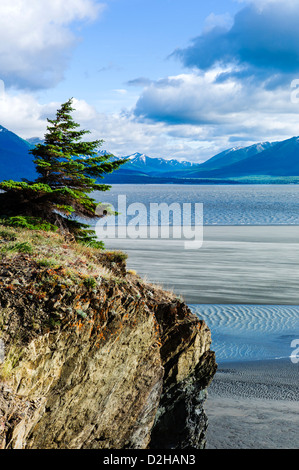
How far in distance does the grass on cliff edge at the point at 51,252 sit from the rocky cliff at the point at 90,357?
0.04 metres

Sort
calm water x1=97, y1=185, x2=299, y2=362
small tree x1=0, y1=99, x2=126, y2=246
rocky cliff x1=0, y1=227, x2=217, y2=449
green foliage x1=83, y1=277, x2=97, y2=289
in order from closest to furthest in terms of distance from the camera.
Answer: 1. rocky cliff x1=0, y1=227, x2=217, y2=449
2. green foliage x1=83, y1=277, x2=97, y2=289
3. small tree x1=0, y1=99, x2=126, y2=246
4. calm water x1=97, y1=185, x2=299, y2=362

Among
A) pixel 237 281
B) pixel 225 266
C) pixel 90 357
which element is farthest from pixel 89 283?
pixel 225 266

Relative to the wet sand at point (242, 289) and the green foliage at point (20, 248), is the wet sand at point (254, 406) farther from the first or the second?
the green foliage at point (20, 248)

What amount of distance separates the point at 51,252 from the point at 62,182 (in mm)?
6170

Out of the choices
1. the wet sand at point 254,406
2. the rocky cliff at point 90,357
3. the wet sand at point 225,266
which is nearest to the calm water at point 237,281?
the wet sand at point 225,266

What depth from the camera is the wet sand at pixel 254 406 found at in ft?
46.0

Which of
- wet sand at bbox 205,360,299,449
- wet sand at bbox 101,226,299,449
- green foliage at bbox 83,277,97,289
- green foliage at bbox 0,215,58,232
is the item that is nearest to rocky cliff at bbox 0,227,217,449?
green foliage at bbox 83,277,97,289

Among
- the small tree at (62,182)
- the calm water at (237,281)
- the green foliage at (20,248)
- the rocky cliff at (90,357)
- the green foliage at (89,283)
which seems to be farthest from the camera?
the calm water at (237,281)

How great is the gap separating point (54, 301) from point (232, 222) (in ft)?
219

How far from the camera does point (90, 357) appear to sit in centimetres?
1012

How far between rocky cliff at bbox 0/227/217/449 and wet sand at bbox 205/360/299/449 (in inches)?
73.2

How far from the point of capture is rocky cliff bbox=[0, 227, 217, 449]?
352 inches

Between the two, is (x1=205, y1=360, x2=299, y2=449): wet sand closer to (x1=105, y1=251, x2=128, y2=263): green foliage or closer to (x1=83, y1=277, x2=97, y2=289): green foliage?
(x1=105, y1=251, x2=128, y2=263): green foliage

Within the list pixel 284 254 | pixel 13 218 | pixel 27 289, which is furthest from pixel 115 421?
pixel 284 254
